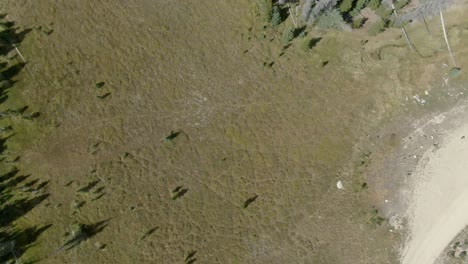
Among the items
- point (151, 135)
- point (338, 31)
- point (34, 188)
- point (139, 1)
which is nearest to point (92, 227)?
point (34, 188)

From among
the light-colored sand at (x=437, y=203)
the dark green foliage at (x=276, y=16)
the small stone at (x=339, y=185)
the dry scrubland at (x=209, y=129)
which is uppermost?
the dark green foliage at (x=276, y=16)

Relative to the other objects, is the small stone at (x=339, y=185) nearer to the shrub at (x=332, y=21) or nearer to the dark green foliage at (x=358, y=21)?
the shrub at (x=332, y=21)

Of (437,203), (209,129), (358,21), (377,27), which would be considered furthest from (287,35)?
(437,203)

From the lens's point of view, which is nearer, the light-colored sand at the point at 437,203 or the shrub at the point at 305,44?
the light-colored sand at the point at 437,203

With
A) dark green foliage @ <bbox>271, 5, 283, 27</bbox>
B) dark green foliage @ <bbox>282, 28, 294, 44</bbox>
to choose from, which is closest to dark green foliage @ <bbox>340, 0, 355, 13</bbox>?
dark green foliage @ <bbox>282, 28, 294, 44</bbox>

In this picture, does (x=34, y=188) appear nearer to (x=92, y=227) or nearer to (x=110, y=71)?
(x=92, y=227)

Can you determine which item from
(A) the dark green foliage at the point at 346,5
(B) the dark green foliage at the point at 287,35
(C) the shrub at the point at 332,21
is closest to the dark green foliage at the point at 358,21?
(C) the shrub at the point at 332,21
